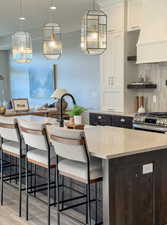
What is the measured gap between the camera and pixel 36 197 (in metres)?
4.04

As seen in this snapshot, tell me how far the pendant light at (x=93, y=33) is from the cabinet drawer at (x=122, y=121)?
2022 mm

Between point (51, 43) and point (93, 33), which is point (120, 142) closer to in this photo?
point (93, 33)

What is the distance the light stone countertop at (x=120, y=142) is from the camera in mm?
2637

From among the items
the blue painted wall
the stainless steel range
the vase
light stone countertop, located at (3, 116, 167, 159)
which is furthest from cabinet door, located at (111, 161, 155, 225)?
the blue painted wall

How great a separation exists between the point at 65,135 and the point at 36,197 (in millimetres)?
1680

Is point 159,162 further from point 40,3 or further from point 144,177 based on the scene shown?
point 40,3

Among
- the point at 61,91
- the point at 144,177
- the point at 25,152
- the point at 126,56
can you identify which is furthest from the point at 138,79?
the point at 144,177

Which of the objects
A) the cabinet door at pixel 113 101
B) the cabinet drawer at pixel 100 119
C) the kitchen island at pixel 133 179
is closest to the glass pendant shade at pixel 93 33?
the kitchen island at pixel 133 179

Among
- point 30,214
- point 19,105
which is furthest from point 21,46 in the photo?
point 30,214

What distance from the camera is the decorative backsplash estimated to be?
563 cm

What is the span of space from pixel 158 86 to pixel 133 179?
3278mm

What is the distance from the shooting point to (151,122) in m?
5.09

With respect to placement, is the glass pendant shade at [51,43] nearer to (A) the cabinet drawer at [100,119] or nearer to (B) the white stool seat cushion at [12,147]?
(B) the white stool seat cushion at [12,147]

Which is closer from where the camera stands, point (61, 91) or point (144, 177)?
point (144, 177)
